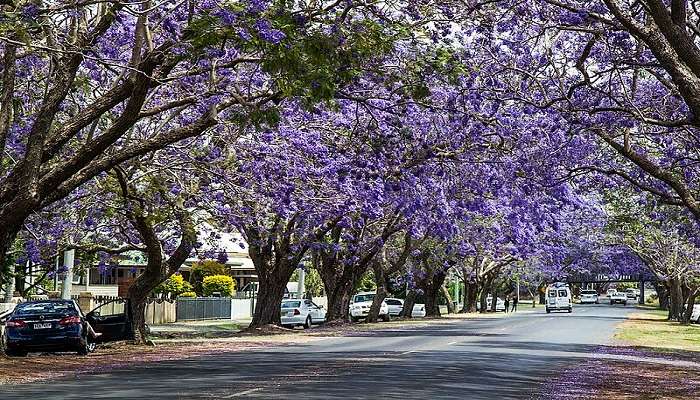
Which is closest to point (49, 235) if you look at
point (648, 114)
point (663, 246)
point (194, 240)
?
point (194, 240)

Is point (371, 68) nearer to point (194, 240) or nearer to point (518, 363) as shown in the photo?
point (518, 363)

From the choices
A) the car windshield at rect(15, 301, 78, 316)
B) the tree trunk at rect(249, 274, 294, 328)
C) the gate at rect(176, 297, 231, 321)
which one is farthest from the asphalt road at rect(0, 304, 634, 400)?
the gate at rect(176, 297, 231, 321)

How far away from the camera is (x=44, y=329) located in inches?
912

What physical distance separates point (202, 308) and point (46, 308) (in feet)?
96.3

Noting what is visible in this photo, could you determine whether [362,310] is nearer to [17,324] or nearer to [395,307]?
[395,307]

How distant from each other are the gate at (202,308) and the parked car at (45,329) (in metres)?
26.2

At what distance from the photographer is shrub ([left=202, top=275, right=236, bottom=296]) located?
2365 inches

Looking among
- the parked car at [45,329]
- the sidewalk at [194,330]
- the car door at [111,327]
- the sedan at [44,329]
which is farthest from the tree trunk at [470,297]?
the sedan at [44,329]

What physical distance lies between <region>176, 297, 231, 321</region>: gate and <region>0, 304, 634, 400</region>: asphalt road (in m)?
22.9

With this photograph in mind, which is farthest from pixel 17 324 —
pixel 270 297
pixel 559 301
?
pixel 559 301

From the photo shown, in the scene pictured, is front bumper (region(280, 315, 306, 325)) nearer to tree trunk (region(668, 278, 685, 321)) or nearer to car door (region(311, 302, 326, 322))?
car door (region(311, 302, 326, 322))

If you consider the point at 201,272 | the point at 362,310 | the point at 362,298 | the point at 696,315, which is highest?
the point at 201,272

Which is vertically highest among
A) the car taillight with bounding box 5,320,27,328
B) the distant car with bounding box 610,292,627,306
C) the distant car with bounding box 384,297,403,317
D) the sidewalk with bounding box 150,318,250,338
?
the distant car with bounding box 610,292,627,306

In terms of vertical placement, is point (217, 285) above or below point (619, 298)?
below
